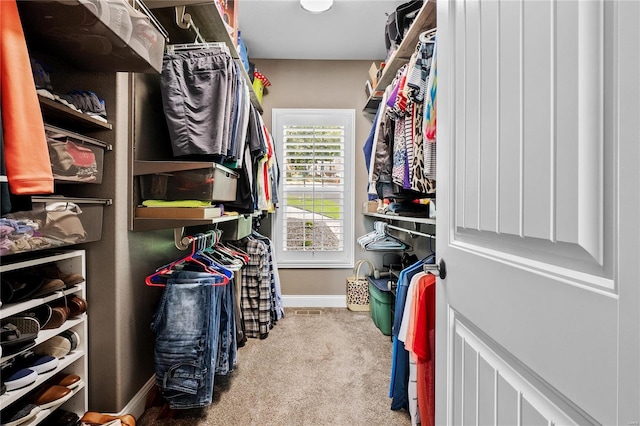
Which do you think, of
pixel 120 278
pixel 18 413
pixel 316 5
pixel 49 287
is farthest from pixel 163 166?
pixel 316 5

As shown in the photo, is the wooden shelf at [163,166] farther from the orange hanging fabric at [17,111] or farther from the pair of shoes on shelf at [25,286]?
the orange hanging fabric at [17,111]

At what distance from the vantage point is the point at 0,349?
0.96 meters

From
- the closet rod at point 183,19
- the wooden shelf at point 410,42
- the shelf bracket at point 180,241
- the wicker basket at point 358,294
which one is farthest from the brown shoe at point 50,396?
the wicker basket at point 358,294

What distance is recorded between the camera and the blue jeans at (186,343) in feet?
5.07

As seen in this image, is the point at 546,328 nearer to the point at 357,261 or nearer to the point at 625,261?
the point at 625,261

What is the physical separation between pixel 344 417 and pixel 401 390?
32 centimetres

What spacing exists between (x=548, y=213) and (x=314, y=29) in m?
2.98

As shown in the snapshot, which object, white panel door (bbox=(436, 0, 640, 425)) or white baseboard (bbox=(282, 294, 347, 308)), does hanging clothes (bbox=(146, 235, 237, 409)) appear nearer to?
white panel door (bbox=(436, 0, 640, 425))

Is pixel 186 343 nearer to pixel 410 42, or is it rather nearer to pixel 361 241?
pixel 361 241

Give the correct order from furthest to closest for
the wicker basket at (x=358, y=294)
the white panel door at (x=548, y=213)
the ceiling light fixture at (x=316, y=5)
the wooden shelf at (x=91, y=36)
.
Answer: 1. the wicker basket at (x=358, y=294)
2. the ceiling light fixture at (x=316, y=5)
3. the wooden shelf at (x=91, y=36)
4. the white panel door at (x=548, y=213)

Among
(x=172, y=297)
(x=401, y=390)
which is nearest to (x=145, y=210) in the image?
(x=172, y=297)

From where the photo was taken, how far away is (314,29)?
2.98 m

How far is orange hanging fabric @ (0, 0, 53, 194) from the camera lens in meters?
0.80

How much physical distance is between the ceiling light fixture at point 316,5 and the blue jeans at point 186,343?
222 centimetres
